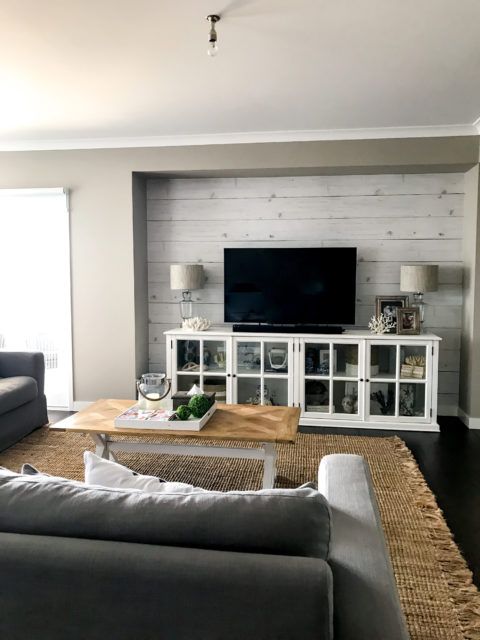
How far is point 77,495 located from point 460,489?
108 inches

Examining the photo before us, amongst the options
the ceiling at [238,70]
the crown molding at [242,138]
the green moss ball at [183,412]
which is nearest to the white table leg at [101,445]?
the green moss ball at [183,412]

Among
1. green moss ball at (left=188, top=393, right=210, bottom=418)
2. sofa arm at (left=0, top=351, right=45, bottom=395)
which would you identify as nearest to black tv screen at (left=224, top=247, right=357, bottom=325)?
sofa arm at (left=0, top=351, right=45, bottom=395)

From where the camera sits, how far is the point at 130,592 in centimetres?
104

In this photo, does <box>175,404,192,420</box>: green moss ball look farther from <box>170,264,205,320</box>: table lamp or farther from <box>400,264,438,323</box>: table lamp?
<box>400,264,438,323</box>: table lamp

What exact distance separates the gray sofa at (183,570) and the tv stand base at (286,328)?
3.59m

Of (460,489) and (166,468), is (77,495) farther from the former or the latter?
(460,489)

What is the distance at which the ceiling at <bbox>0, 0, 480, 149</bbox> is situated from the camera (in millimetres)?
2562

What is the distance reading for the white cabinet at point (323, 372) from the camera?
15.0ft

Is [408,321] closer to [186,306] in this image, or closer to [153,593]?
[186,306]

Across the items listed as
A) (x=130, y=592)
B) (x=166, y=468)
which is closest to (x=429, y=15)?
(x=130, y=592)

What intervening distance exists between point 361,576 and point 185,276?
3.96m

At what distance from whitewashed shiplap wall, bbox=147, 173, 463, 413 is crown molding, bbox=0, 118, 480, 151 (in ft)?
1.51

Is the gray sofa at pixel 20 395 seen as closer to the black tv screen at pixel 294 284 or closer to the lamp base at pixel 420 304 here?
the black tv screen at pixel 294 284

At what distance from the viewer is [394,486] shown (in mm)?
3303
